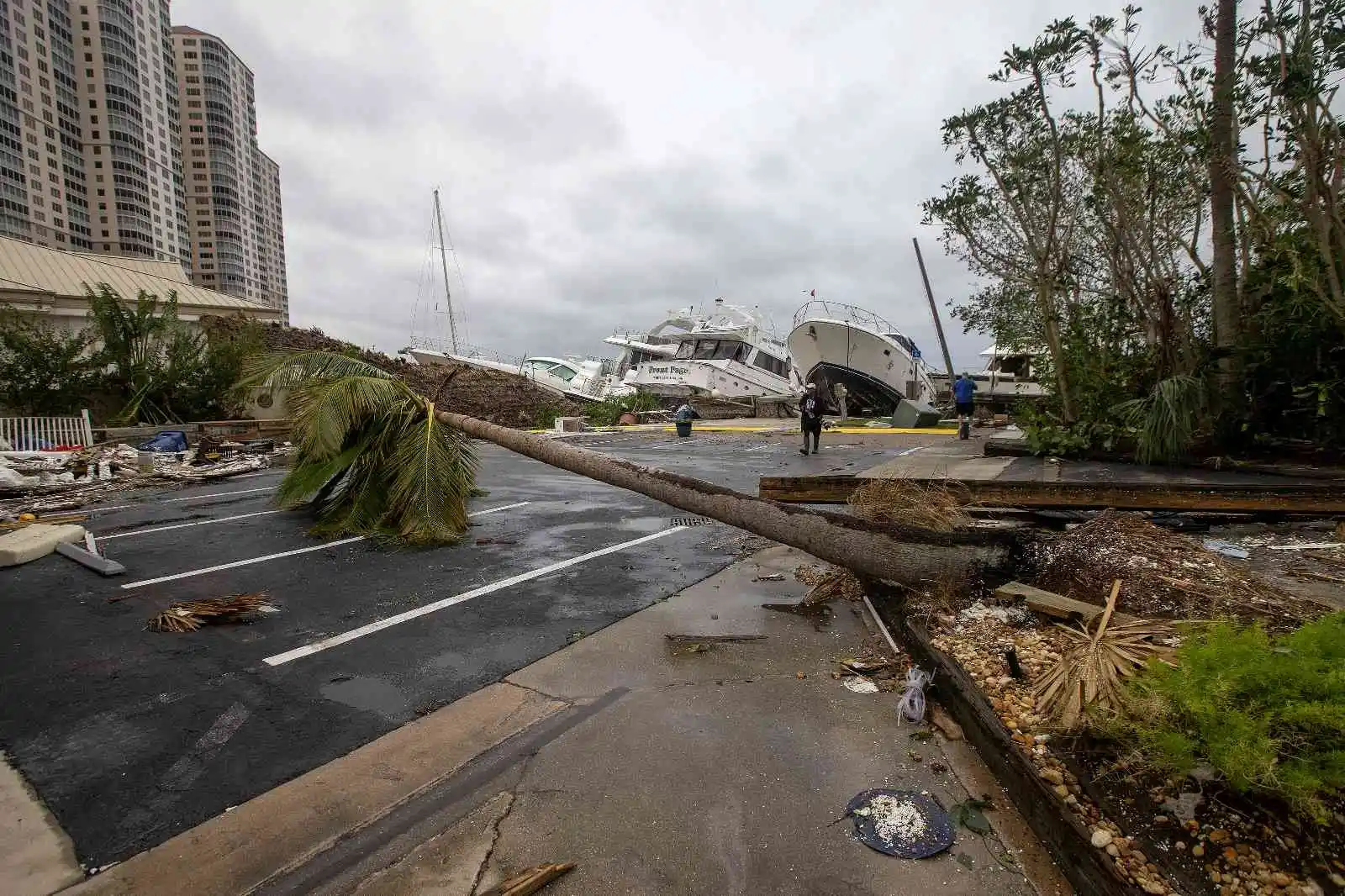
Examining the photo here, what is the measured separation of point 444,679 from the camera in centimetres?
361

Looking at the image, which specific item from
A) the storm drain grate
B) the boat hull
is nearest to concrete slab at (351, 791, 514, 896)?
the storm drain grate

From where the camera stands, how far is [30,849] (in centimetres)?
223

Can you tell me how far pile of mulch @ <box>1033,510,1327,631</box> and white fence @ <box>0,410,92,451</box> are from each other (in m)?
19.3

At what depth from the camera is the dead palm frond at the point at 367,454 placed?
6.86 m

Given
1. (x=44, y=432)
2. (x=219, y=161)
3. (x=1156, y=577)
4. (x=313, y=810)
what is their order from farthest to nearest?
(x=219, y=161)
(x=44, y=432)
(x=1156, y=577)
(x=313, y=810)

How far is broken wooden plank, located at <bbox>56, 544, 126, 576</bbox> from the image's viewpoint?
5.52m

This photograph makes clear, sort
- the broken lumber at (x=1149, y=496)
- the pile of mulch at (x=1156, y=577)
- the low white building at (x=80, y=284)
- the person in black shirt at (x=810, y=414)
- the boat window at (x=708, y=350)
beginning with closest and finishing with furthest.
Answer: the pile of mulch at (x=1156, y=577) → the broken lumber at (x=1149, y=496) → the person in black shirt at (x=810, y=414) → the low white building at (x=80, y=284) → the boat window at (x=708, y=350)

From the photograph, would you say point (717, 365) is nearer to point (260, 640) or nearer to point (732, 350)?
point (732, 350)

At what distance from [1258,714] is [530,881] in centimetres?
230

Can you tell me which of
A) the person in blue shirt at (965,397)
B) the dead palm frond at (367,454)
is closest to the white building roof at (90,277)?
the dead palm frond at (367,454)

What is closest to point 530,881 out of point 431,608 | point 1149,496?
point 431,608

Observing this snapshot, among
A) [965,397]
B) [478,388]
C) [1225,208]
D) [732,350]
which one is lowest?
[965,397]

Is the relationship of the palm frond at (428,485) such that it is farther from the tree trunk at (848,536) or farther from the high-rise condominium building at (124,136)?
the high-rise condominium building at (124,136)

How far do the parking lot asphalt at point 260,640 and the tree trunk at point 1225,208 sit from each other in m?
6.08
